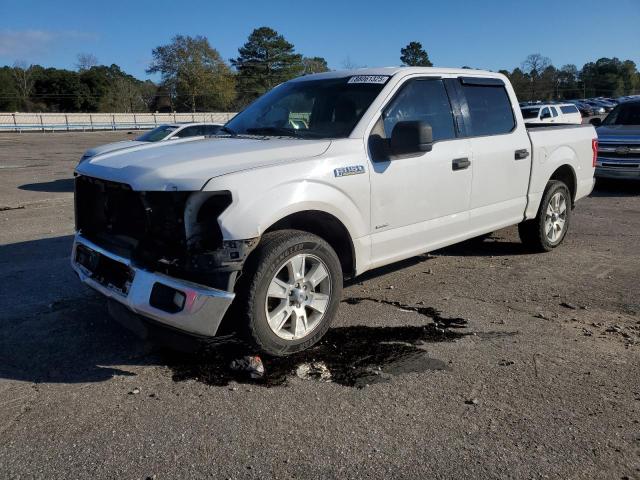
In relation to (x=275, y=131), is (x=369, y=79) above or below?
above

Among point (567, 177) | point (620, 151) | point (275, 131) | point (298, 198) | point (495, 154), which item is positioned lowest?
point (567, 177)

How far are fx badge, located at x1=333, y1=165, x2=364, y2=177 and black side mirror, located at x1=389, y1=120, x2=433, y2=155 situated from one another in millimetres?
341

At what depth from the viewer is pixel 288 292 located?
3.72 m

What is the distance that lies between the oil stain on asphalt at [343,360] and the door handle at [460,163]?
1.43 m

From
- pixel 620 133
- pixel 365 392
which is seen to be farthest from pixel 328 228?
pixel 620 133

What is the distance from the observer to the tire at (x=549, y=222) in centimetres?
635

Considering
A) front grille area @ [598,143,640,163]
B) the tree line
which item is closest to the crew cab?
front grille area @ [598,143,640,163]

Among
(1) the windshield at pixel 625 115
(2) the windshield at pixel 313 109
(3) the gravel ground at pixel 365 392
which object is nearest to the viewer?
(3) the gravel ground at pixel 365 392

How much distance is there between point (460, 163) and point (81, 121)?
60.3 meters

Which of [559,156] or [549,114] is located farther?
[549,114]

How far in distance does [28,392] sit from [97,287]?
78 cm

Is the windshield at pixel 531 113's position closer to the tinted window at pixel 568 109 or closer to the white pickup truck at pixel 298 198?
the tinted window at pixel 568 109

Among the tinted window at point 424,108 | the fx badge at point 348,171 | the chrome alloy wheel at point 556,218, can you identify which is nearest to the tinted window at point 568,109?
the chrome alloy wheel at point 556,218

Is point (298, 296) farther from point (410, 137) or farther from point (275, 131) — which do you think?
point (275, 131)
